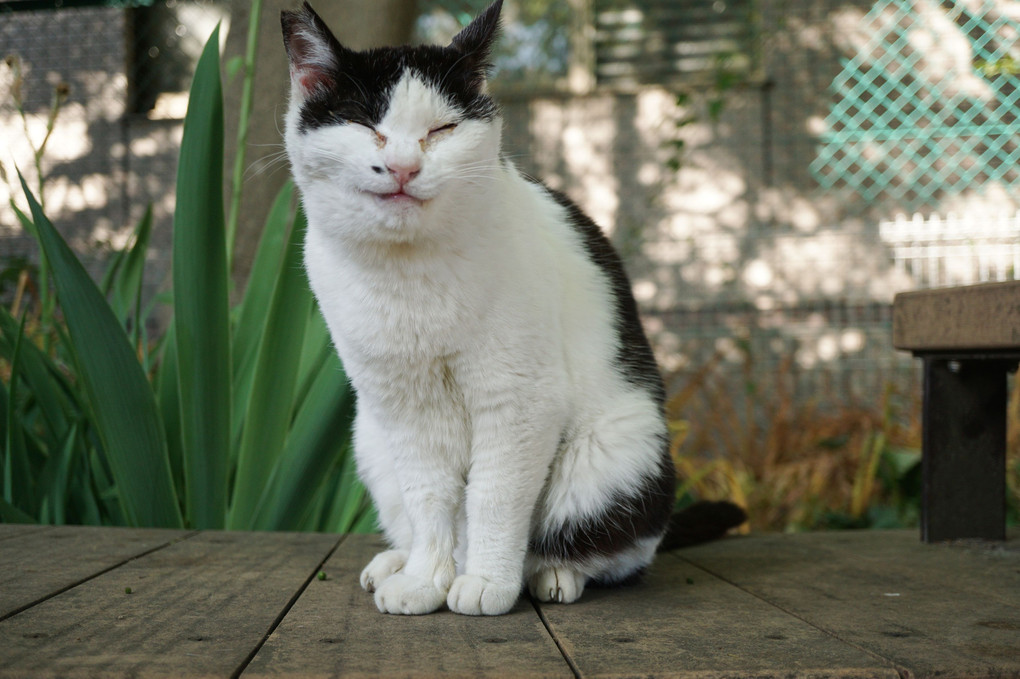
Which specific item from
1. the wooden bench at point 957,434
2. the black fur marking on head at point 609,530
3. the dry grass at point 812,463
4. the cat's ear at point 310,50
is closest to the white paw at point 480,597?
the black fur marking on head at point 609,530

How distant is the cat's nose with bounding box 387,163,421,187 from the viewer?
1118mm

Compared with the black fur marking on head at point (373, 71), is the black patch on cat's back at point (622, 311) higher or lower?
lower

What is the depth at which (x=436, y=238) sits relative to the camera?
1.22 meters

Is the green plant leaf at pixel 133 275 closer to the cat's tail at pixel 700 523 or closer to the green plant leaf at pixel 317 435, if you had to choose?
the green plant leaf at pixel 317 435

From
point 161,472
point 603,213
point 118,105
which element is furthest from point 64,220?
point 161,472

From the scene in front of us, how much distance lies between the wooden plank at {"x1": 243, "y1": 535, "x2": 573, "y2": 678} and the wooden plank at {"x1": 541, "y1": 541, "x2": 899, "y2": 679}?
0.15 ft

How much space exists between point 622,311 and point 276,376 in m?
0.77

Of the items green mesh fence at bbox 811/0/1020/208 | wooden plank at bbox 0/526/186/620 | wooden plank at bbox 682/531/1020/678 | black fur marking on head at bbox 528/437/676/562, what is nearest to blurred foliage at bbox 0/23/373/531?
wooden plank at bbox 0/526/186/620

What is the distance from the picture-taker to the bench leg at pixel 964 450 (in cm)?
175

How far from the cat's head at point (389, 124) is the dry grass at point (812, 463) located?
161 cm

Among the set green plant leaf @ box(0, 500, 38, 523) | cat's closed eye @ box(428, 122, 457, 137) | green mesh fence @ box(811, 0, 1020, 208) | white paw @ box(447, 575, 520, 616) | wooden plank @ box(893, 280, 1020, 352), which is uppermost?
green mesh fence @ box(811, 0, 1020, 208)

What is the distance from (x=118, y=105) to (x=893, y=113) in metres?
4.72

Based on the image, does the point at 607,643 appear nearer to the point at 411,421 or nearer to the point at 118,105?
the point at 411,421

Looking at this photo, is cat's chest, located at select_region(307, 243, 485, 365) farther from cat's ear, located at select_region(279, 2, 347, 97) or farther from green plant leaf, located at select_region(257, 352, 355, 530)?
green plant leaf, located at select_region(257, 352, 355, 530)
